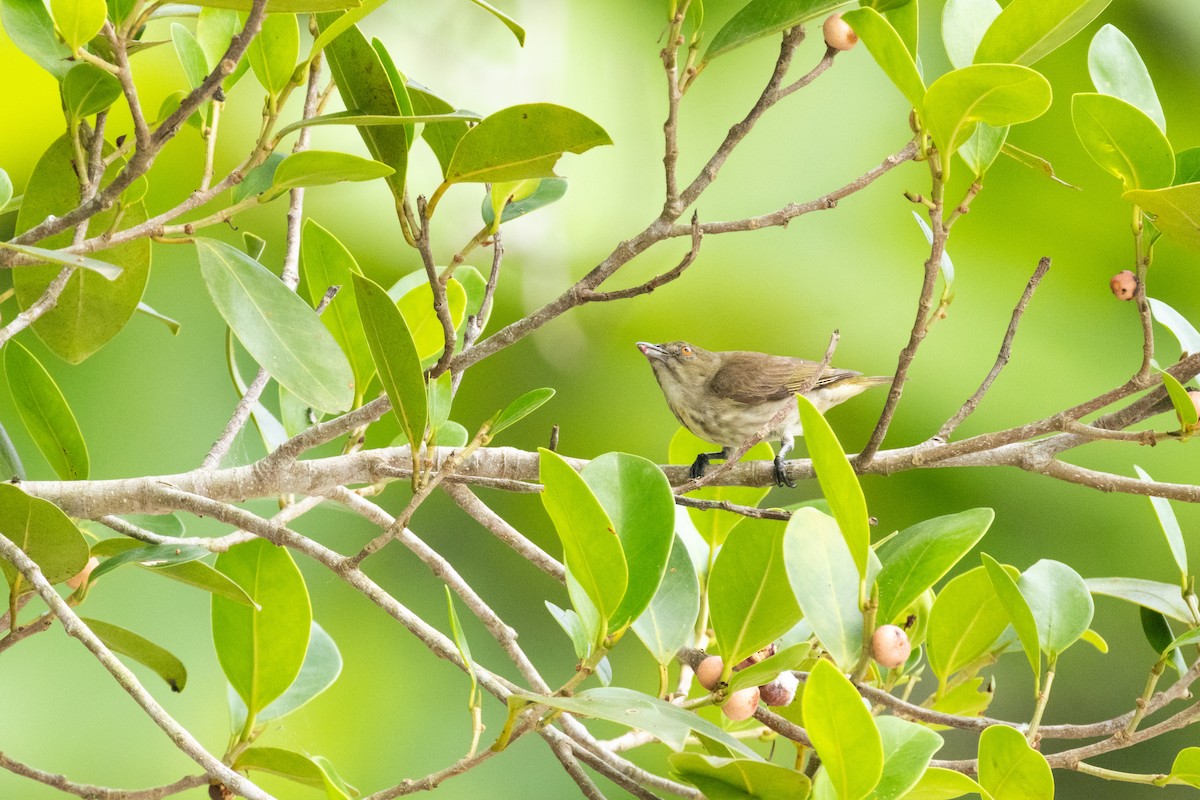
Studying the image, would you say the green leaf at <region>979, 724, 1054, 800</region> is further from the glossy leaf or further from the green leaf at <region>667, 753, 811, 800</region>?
the glossy leaf

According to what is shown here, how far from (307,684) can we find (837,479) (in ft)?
1.60

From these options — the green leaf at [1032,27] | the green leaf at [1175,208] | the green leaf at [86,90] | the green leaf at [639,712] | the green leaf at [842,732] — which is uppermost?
the green leaf at [86,90]

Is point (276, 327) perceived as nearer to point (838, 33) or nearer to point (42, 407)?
point (42, 407)

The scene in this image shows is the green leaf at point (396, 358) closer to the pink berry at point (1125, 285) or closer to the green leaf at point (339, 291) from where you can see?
the green leaf at point (339, 291)

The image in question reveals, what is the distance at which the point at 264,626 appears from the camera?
777 mm

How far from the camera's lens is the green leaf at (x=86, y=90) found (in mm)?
648

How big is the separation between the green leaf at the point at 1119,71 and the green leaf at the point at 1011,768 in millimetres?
492

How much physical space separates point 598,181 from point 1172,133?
4.32ft

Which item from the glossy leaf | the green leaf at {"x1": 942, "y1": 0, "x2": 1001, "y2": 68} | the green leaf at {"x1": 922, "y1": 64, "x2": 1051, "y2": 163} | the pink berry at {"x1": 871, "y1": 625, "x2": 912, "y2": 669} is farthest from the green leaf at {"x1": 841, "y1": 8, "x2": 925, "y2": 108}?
the glossy leaf

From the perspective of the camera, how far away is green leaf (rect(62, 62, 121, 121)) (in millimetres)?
648

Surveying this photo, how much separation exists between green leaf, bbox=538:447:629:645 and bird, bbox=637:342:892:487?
3.86 ft

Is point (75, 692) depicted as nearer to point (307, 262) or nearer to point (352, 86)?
point (307, 262)

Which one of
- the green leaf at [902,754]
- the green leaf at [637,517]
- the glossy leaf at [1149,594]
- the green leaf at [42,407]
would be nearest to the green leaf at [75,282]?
the green leaf at [42,407]

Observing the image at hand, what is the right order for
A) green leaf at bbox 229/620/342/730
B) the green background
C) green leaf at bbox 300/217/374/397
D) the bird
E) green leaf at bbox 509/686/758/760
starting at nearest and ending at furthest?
green leaf at bbox 509/686/758/760 < green leaf at bbox 229/620/342/730 < green leaf at bbox 300/217/374/397 < the bird < the green background
